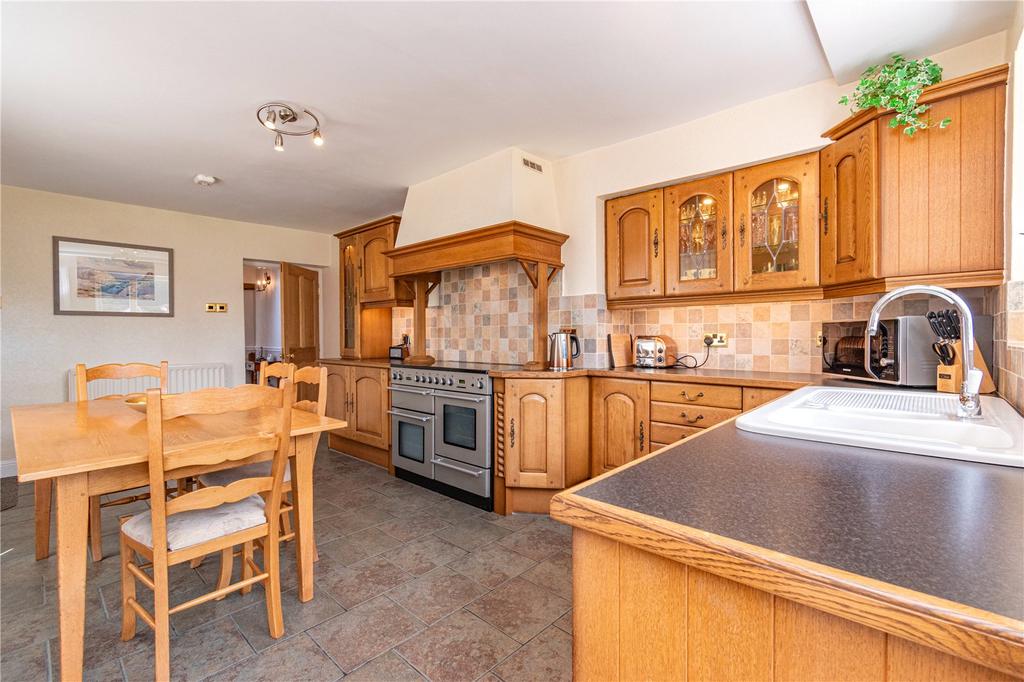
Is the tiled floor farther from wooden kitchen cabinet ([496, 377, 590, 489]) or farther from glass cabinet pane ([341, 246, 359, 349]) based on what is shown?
glass cabinet pane ([341, 246, 359, 349])

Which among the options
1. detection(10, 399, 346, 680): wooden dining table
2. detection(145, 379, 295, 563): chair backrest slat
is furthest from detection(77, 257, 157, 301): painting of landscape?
detection(145, 379, 295, 563): chair backrest slat

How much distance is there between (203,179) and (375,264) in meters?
1.51

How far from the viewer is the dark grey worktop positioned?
1.50 ft

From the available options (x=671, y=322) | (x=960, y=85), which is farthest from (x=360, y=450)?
(x=960, y=85)

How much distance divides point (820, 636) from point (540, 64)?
2337 millimetres

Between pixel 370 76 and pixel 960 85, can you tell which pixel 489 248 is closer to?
pixel 370 76

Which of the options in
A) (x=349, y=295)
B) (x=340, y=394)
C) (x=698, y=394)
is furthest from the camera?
(x=349, y=295)

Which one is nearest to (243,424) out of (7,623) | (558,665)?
(7,623)

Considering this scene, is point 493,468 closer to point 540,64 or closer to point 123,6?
point 540,64

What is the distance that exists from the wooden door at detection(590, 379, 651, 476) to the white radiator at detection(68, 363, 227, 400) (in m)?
3.60

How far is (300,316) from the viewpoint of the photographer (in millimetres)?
5285

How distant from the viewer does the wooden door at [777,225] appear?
2.41 meters

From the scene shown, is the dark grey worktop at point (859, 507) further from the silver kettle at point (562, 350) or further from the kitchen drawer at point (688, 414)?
the silver kettle at point (562, 350)

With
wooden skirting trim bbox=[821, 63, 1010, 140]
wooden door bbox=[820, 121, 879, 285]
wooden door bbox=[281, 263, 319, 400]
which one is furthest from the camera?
wooden door bbox=[281, 263, 319, 400]
